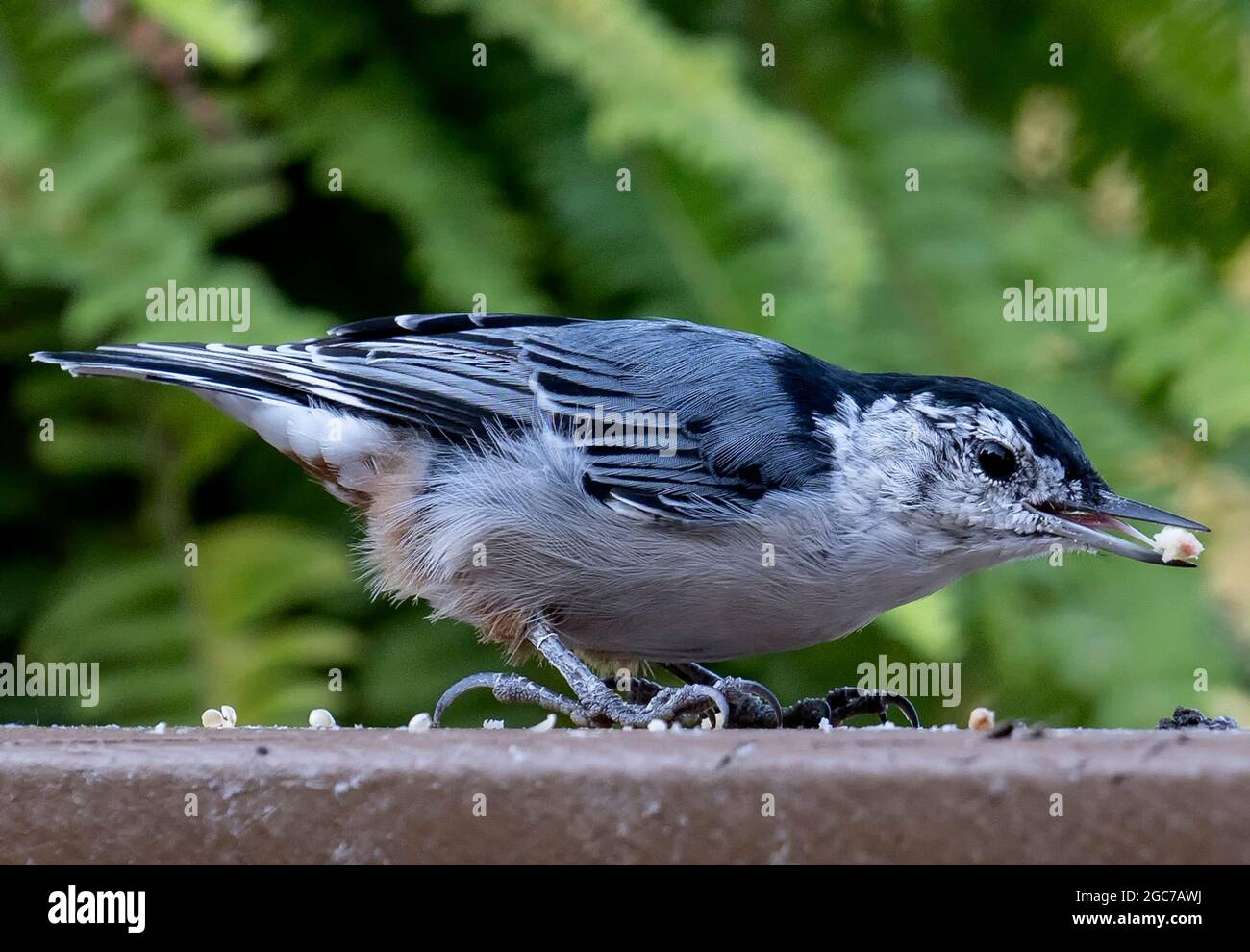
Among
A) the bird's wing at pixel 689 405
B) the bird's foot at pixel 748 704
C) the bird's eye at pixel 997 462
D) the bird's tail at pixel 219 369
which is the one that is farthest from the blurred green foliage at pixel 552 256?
the bird's foot at pixel 748 704

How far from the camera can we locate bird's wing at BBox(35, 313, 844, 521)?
2.12 meters

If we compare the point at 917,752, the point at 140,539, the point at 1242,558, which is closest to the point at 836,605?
the point at 917,752

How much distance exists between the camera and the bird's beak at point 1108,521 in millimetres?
1996

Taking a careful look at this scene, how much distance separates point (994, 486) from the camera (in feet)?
6.87

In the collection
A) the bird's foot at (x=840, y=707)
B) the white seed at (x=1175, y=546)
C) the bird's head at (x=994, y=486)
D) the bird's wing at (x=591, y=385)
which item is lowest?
the bird's foot at (x=840, y=707)

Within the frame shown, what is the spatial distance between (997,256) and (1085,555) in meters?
0.61

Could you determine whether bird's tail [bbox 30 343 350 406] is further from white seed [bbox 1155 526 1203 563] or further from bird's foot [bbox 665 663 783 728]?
white seed [bbox 1155 526 1203 563]

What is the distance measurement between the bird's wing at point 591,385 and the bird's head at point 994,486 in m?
0.12

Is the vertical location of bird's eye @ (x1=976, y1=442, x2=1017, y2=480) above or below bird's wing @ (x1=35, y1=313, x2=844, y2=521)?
below

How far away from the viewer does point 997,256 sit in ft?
9.53

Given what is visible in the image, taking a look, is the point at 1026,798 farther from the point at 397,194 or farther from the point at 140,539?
the point at 140,539

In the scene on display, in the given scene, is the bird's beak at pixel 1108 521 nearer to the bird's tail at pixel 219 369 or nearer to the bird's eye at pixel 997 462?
the bird's eye at pixel 997 462

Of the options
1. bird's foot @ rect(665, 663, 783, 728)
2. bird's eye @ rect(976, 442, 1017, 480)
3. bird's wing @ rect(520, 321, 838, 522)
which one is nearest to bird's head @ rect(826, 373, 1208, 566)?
bird's eye @ rect(976, 442, 1017, 480)

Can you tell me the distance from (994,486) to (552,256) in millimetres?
1177
